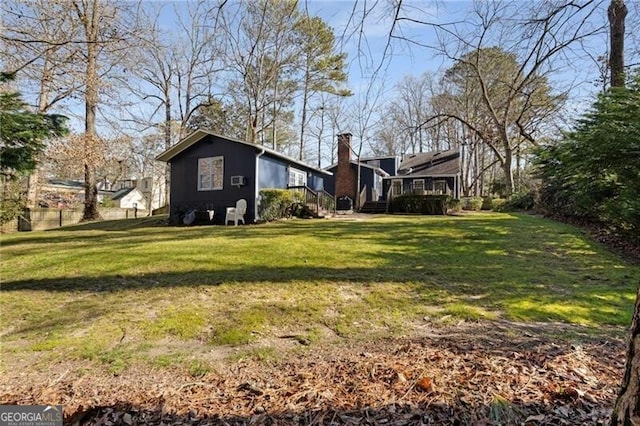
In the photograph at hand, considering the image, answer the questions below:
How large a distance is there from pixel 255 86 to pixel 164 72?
6893mm

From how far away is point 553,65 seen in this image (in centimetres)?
495

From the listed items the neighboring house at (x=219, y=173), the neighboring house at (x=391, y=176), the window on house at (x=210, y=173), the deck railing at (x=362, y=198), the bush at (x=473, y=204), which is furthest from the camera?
the neighboring house at (x=391, y=176)

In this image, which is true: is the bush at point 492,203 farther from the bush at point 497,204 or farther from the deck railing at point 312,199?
the deck railing at point 312,199

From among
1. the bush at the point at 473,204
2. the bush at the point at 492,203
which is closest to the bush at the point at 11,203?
the bush at the point at 473,204

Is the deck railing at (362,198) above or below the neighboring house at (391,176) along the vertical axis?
below

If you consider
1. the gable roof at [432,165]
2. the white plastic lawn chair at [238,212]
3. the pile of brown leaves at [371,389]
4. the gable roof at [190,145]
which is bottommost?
the pile of brown leaves at [371,389]

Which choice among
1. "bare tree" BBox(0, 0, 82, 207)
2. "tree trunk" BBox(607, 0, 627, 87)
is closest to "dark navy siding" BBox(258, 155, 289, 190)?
"bare tree" BBox(0, 0, 82, 207)

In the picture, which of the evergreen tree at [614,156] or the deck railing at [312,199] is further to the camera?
the deck railing at [312,199]

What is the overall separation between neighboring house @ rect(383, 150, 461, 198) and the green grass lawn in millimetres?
16752

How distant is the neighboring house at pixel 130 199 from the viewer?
3195 centimetres

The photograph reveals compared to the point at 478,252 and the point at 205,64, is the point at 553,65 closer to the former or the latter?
the point at 478,252

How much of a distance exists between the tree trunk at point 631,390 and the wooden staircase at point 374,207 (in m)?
18.2

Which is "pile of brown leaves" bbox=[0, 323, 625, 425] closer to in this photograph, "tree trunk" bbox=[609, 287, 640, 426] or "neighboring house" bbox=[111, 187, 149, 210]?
"tree trunk" bbox=[609, 287, 640, 426]

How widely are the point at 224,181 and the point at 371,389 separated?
13.2m
